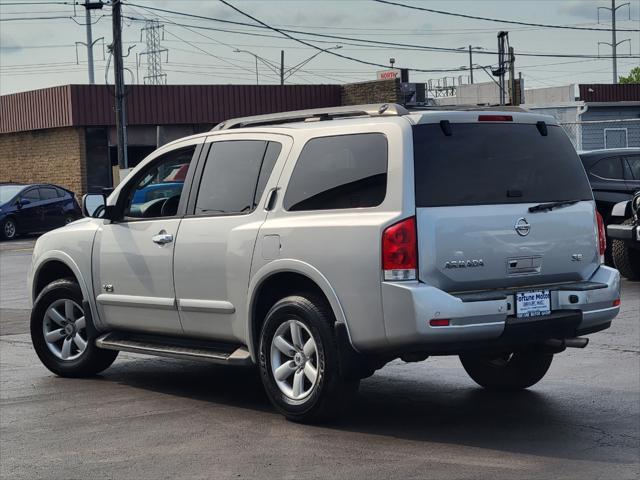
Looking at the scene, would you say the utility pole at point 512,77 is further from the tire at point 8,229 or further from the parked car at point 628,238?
the parked car at point 628,238

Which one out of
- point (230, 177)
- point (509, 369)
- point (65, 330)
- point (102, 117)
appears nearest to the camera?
point (230, 177)

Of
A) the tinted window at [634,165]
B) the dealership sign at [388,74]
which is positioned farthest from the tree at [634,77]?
the tinted window at [634,165]

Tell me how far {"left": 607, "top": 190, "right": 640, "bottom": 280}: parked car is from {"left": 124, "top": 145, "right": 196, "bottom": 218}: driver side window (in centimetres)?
758

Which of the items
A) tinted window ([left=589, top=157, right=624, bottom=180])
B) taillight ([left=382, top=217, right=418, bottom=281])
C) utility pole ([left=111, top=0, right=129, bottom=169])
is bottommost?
taillight ([left=382, top=217, right=418, bottom=281])

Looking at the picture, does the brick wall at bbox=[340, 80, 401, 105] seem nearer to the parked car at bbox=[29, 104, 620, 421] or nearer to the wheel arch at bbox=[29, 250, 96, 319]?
the wheel arch at bbox=[29, 250, 96, 319]

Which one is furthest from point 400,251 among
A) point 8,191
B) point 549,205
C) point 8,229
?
point 8,191

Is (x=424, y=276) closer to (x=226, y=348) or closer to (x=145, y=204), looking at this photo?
(x=226, y=348)

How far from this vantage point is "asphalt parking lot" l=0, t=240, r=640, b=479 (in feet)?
21.6

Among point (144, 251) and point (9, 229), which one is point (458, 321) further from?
point (9, 229)

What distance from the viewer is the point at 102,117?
139 feet

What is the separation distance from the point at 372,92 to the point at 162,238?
3899 cm

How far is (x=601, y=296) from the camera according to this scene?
25.4ft

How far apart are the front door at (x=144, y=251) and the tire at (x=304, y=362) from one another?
1108 mm

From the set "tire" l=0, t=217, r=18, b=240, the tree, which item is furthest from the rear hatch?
the tree
